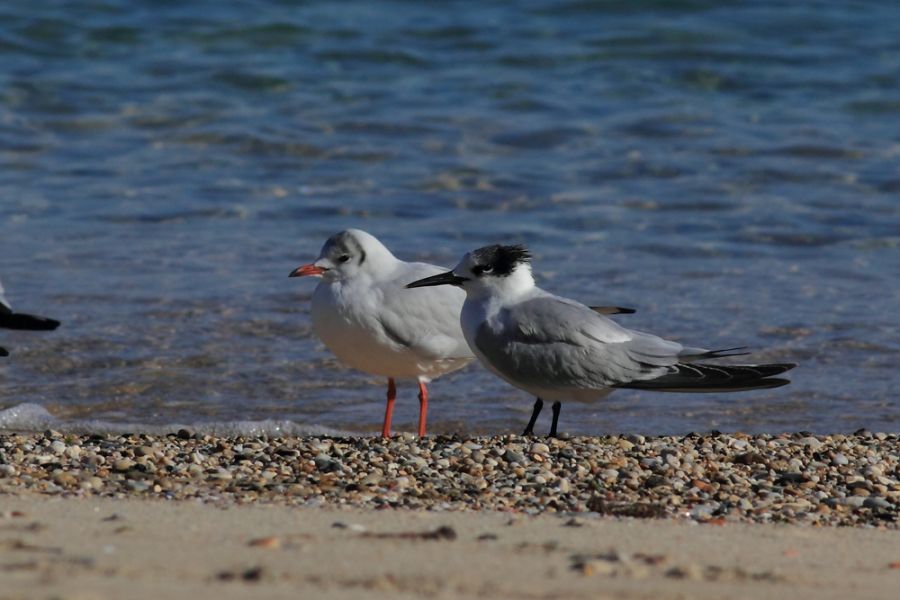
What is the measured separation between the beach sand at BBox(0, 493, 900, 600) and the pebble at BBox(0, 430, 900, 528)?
11.6 inches

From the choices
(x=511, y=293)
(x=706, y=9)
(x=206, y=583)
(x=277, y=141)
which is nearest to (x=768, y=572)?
(x=206, y=583)

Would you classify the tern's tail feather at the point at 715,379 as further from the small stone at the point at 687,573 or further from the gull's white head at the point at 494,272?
the small stone at the point at 687,573

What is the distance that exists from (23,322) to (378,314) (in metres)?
1.52

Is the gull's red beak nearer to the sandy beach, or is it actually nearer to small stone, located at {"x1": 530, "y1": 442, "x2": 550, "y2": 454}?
the sandy beach

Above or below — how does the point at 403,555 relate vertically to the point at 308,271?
below

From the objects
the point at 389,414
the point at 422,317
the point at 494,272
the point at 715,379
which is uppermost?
the point at 494,272

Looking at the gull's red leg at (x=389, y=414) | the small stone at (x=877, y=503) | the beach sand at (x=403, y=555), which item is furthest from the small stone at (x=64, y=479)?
the small stone at (x=877, y=503)

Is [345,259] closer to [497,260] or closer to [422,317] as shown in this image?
[422,317]

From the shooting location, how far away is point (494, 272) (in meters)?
6.39

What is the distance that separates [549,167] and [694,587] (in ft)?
29.4

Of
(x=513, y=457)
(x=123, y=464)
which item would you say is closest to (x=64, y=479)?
(x=123, y=464)

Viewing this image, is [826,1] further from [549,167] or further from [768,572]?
[768,572]

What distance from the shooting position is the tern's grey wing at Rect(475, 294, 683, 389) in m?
6.21

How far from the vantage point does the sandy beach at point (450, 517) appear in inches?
143
